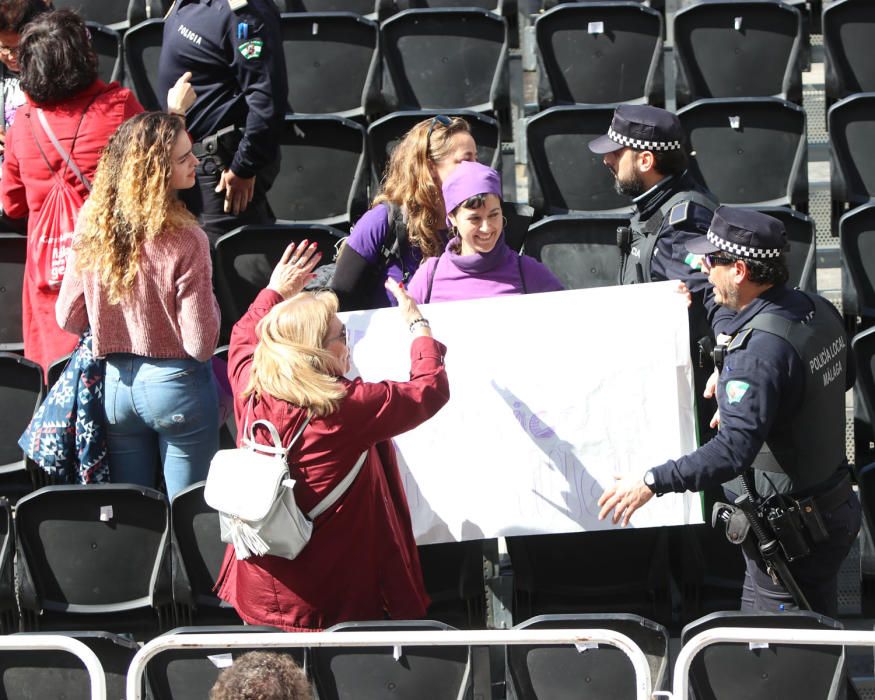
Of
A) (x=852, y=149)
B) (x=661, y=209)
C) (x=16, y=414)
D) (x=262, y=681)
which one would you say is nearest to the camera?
(x=262, y=681)

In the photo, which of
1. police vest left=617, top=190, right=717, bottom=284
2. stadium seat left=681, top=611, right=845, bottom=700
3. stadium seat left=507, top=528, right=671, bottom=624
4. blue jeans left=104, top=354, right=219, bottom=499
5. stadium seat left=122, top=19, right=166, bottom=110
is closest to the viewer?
stadium seat left=681, top=611, right=845, bottom=700

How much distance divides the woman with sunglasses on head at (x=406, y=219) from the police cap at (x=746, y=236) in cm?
99

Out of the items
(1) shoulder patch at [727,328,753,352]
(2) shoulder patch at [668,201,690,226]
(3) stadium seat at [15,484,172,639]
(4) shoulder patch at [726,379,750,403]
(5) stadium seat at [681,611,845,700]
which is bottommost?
(5) stadium seat at [681,611,845,700]

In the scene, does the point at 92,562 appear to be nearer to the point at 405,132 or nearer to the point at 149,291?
the point at 149,291

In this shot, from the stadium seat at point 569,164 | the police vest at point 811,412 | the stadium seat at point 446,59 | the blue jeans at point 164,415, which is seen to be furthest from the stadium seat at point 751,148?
the blue jeans at point 164,415

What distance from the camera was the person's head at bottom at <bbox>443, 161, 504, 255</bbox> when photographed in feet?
14.6

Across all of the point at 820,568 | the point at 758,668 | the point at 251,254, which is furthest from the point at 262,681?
the point at 251,254

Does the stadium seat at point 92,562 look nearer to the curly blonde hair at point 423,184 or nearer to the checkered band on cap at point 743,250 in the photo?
the curly blonde hair at point 423,184

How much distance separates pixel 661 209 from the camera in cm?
486

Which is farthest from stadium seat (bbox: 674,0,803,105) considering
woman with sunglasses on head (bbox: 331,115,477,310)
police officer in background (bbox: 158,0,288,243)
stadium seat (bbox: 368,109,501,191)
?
woman with sunglasses on head (bbox: 331,115,477,310)

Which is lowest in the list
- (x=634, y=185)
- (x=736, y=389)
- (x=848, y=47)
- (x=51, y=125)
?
(x=736, y=389)

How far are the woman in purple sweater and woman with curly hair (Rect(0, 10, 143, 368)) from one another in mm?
1463

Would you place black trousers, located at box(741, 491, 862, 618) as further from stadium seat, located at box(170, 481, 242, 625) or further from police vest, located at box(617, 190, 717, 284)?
stadium seat, located at box(170, 481, 242, 625)

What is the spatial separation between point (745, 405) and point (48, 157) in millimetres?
2882
